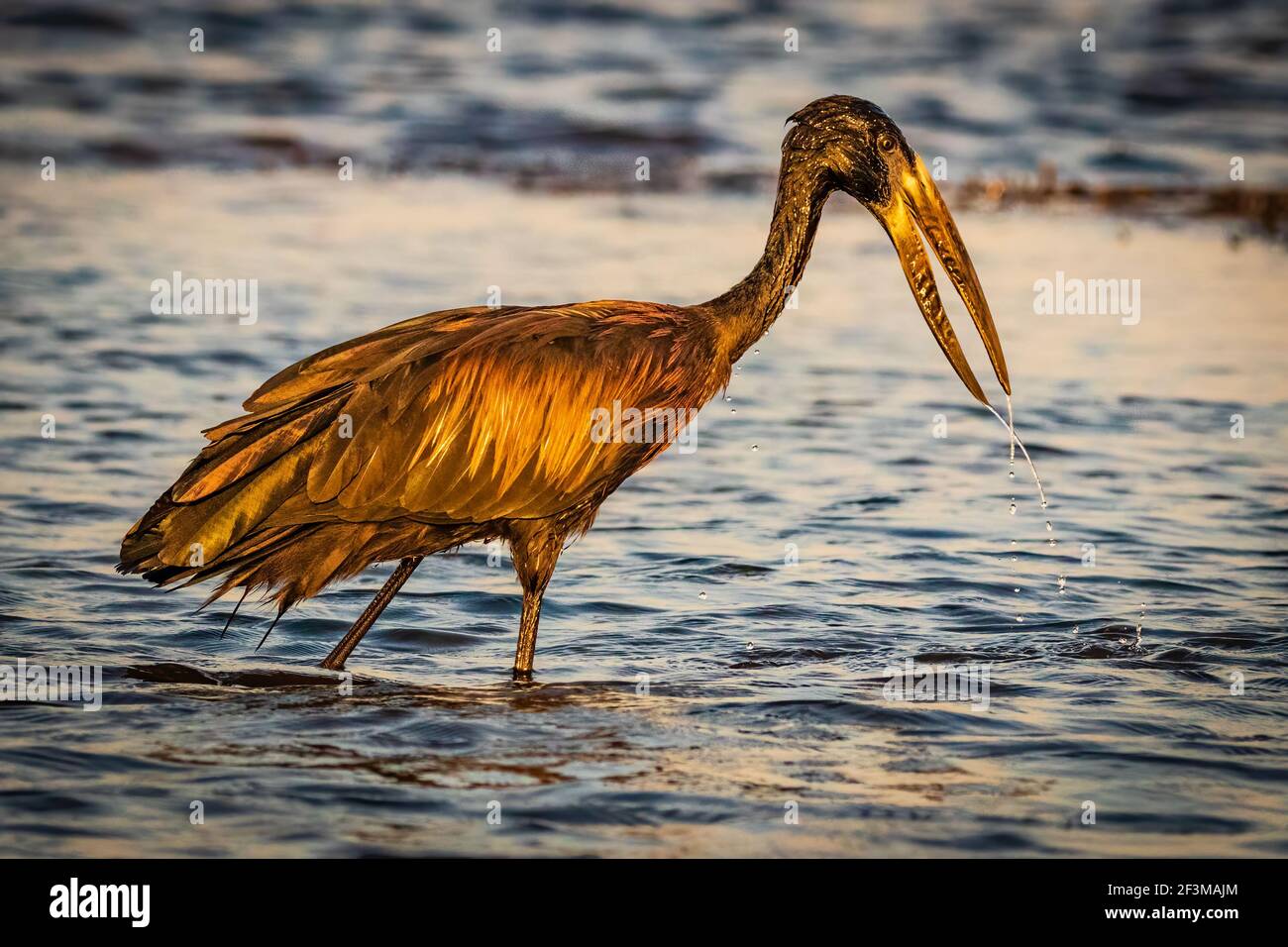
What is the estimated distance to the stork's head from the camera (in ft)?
24.2

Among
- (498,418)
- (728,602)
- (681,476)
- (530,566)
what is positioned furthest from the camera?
(681,476)

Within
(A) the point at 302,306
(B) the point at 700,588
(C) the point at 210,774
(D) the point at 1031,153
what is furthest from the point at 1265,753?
(D) the point at 1031,153

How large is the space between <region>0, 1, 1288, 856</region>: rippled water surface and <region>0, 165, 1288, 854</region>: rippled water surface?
28mm

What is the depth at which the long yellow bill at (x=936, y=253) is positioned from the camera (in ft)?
24.2

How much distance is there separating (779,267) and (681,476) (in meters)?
3.15

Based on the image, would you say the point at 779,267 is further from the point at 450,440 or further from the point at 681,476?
the point at 681,476

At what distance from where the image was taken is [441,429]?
7.00 metres

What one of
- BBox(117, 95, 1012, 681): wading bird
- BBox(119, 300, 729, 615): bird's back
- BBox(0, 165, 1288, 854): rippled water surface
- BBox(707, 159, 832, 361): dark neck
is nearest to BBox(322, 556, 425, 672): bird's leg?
BBox(117, 95, 1012, 681): wading bird

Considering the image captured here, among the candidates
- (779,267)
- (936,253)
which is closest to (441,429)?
(779,267)

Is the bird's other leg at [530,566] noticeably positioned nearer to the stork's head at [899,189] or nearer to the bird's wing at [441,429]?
the bird's wing at [441,429]

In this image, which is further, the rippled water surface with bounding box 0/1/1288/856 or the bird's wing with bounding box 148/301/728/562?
the bird's wing with bounding box 148/301/728/562

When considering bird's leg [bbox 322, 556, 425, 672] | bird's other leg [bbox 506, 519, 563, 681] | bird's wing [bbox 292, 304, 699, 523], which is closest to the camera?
bird's wing [bbox 292, 304, 699, 523]

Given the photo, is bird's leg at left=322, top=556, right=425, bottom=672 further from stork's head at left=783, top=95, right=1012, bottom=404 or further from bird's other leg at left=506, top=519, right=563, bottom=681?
stork's head at left=783, top=95, right=1012, bottom=404
